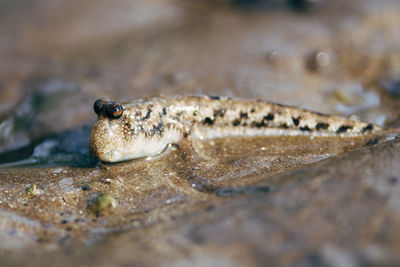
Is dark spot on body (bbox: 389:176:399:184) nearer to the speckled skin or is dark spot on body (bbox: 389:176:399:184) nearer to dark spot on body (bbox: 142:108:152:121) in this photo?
the speckled skin

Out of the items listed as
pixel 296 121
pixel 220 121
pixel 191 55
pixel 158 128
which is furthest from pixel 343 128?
pixel 191 55

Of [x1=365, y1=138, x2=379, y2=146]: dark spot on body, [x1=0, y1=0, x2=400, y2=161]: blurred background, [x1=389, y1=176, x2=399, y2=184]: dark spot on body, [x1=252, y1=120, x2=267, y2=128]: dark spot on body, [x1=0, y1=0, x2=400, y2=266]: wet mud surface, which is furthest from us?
[x1=0, y1=0, x2=400, y2=161]: blurred background

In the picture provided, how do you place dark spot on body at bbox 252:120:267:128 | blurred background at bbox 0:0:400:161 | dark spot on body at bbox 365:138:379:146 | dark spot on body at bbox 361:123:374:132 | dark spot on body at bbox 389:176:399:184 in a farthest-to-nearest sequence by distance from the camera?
blurred background at bbox 0:0:400:161 → dark spot on body at bbox 252:120:267:128 → dark spot on body at bbox 361:123:374:132 → dark spot on body at bbox 365:138:379:146 → dark spot on body at bbox 389:176:399:184

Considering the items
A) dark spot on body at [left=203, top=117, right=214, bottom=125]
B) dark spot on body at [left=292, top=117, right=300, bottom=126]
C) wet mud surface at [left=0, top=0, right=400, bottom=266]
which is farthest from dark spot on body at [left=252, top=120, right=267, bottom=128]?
dark spot on body at [left=203, top=117, right=214, bottom=125]

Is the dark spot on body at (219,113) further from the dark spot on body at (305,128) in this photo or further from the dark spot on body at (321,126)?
the dark spot on body at (321,126)

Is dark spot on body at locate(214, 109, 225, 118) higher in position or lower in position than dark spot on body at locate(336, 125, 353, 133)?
higher

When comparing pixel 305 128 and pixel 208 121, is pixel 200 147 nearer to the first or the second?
pixel 208 121

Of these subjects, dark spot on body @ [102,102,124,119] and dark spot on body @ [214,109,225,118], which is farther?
dark spot on body @ [214,109,225,118]

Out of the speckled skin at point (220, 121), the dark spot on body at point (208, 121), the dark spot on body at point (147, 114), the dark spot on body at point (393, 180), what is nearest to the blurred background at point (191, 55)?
the speckled skin at point (220, 121)
